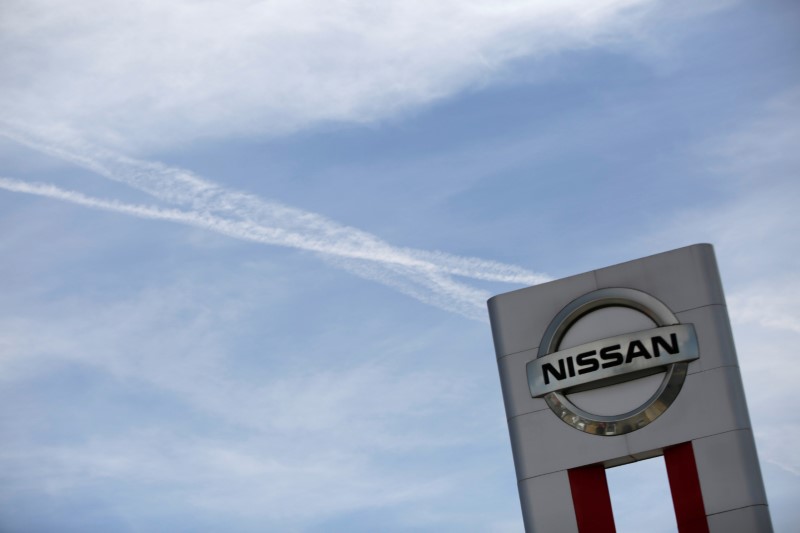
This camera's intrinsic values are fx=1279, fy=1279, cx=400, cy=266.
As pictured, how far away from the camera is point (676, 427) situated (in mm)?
30125

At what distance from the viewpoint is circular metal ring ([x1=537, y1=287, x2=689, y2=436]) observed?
30.4 meters

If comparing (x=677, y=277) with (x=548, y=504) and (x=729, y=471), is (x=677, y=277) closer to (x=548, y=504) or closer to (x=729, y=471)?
(x=729, y=471)

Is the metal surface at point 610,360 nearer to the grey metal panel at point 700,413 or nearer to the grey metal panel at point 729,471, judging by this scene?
the grey metal panel at point 700,413

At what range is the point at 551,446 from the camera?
102 feet

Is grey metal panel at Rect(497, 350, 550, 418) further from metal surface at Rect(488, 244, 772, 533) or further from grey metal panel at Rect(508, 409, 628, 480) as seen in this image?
grey metal panel at Rect(508, 409, 628, 480)

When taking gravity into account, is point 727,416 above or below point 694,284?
below

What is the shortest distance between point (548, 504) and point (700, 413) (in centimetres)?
423

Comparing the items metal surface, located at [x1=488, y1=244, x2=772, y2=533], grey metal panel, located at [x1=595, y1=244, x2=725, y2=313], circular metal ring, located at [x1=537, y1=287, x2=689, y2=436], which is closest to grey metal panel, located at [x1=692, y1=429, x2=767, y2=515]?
metal surface, located at [x1=488, y1=244, x2=772, y2=533]

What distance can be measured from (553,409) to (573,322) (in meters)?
2.24

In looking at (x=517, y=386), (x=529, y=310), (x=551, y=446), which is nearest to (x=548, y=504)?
(x=551, y=446)

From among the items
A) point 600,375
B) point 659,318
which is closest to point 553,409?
point 600,375

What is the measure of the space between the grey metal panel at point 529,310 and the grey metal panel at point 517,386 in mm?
207

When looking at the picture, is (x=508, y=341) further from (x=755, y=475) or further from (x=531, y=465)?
(x=755, y=475)

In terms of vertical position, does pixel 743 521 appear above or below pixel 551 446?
below
